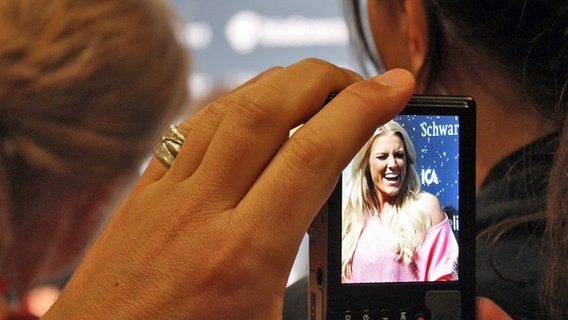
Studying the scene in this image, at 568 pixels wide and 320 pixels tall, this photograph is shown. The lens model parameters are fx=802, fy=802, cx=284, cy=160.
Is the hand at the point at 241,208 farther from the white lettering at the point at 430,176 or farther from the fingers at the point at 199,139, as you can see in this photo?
the white lettering at the point at 430,176

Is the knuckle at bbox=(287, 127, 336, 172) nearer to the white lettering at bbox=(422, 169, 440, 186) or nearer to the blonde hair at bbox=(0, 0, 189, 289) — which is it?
the white lettering at bbox=(422, 169, 440, 186)

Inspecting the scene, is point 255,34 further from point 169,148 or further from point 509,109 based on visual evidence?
point 169,148

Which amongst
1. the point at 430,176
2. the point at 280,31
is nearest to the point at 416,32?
the point at 430,176

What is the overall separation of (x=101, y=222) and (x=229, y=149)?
0.59m

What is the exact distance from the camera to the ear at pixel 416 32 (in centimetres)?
61

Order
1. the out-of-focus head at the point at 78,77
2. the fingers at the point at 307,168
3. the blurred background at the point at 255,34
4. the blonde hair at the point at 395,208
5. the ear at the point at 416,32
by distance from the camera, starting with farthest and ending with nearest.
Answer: the blurred background at the point at 255,34
the out-of-focus head at the point at 78,77
the ear at the point at 416,32
the blonde hair at the point at 395,208
the fingers at the point at 307,168

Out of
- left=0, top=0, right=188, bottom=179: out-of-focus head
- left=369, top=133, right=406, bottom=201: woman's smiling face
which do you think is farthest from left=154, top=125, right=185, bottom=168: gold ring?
left=0, top=0, right=188, bottom=179: out-of-focus head

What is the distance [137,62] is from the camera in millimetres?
833

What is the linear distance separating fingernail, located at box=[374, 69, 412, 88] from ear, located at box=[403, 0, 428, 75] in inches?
8.4

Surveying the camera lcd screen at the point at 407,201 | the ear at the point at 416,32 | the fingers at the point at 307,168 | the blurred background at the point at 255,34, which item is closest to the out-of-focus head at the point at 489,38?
the ear at the point at 416,32

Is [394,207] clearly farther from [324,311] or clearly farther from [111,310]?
[111,310]

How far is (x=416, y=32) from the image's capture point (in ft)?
2.02

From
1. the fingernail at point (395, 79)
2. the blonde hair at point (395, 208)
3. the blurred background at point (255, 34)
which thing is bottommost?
the blonde hair at point (395, 208)

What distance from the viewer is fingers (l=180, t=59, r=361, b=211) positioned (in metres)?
0.37
